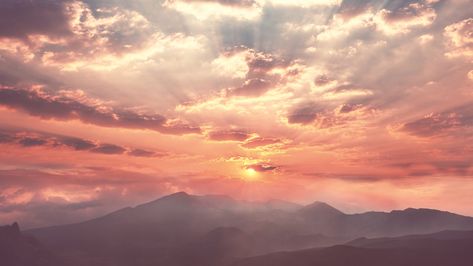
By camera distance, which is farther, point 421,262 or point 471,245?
point 471,245

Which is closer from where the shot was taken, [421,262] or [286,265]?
[421,262]

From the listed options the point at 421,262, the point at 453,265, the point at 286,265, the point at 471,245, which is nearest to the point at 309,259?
the point at 286,265

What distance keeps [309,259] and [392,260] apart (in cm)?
3825

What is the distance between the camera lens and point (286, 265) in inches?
7785

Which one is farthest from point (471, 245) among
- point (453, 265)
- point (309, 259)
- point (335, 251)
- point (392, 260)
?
point (309, 259)

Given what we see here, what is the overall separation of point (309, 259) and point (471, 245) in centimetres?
7786

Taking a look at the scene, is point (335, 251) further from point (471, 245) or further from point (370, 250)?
point (471, 245)

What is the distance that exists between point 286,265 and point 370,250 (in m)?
40.7

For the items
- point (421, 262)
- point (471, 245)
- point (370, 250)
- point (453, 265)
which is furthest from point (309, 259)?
point (471, 245)

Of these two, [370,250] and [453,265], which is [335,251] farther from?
[453,265]

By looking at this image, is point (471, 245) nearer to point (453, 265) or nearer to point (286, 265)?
point (453, 265)

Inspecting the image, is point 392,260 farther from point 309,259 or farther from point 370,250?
point 309,259

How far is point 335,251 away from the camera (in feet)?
627

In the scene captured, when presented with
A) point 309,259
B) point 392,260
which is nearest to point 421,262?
point 392,260
